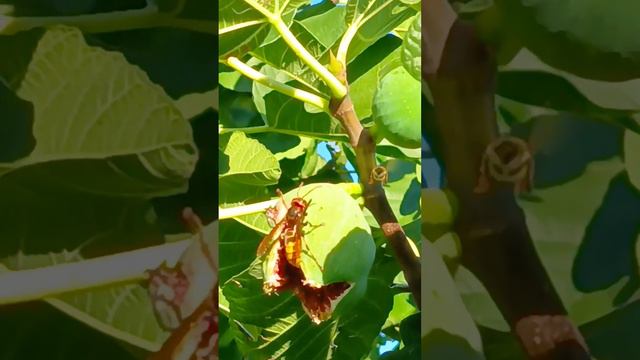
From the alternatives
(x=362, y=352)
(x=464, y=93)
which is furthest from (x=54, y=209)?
(x=362, y=352)

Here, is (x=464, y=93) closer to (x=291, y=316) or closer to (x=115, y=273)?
(x=115, y=273)

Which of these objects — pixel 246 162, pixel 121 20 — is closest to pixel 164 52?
pixel 121 20

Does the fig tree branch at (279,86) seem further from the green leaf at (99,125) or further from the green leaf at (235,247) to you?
the green leaf at (99,125)

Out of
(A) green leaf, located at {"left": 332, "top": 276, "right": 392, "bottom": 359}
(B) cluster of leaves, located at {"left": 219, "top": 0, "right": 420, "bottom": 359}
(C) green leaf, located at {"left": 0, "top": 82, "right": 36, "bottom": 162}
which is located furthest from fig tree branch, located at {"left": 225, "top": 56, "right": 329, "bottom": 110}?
(C) green leaf, located at {"left": 0, "top": 82, "right": 36, "bottom": 162}

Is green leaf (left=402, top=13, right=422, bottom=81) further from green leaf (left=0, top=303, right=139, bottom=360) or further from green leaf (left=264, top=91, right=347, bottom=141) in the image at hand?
green leaf (left=0, top=303, right=139, bottom=360)

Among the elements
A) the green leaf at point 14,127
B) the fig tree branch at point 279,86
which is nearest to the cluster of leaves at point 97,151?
the green leaf at point 14,127
